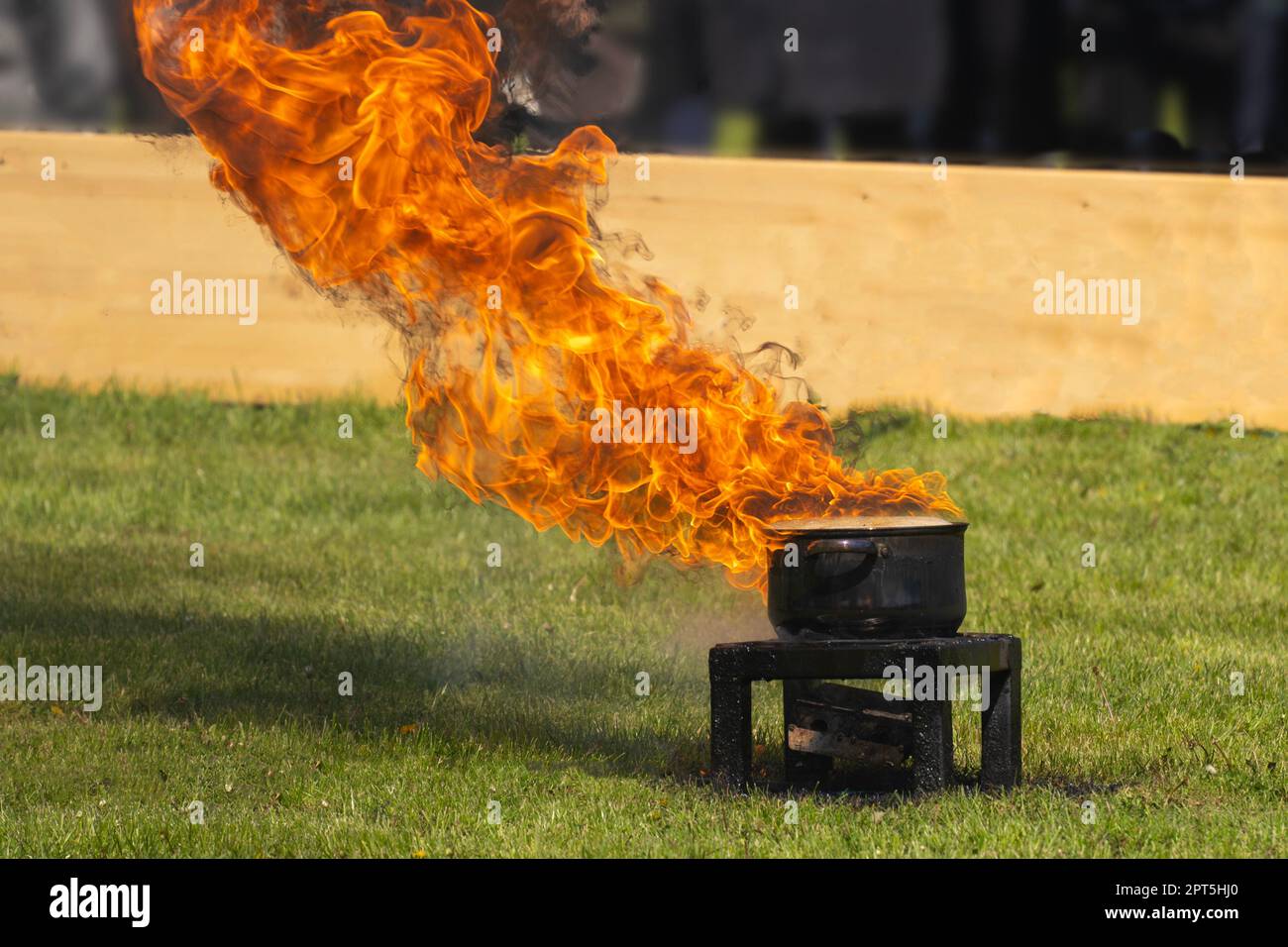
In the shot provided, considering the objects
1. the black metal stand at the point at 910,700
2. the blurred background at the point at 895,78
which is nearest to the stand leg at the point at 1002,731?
the black metal stand at the point at 910,700

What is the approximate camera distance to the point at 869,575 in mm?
7434

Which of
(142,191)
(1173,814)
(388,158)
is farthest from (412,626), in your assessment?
(142,191)

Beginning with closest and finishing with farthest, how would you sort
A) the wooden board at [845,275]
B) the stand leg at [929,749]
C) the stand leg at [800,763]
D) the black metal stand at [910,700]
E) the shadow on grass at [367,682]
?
the black metal stand at [910,700], the stand leg at [929,749], the stand leg at [800,763], the shadow on grass at [367,682], the wooden board at [845,275]

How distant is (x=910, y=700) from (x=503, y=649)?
3.83m

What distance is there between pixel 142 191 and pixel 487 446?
9273 millimetres

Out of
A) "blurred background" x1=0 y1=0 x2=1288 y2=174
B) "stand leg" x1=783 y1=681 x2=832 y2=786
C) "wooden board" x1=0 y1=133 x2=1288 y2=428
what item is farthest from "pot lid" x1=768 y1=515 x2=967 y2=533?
"blurred background" x1=0 y1=0 x2=1288 y2=174

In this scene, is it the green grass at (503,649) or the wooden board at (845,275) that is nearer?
the green grass at (503,649)

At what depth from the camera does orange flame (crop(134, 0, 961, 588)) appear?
8.04 m

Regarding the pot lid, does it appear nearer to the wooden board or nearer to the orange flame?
the orange flame

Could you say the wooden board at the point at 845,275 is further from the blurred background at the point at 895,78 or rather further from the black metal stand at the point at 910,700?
the black metal stand at the point at 910,700

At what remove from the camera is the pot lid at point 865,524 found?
738cm

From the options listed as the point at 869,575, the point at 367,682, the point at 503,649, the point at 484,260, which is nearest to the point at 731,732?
the point at 869,575

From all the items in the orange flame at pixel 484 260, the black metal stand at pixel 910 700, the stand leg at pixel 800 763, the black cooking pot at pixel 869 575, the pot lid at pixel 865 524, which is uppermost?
the orange flame at pixel 484 260

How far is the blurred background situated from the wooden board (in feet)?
2.17
